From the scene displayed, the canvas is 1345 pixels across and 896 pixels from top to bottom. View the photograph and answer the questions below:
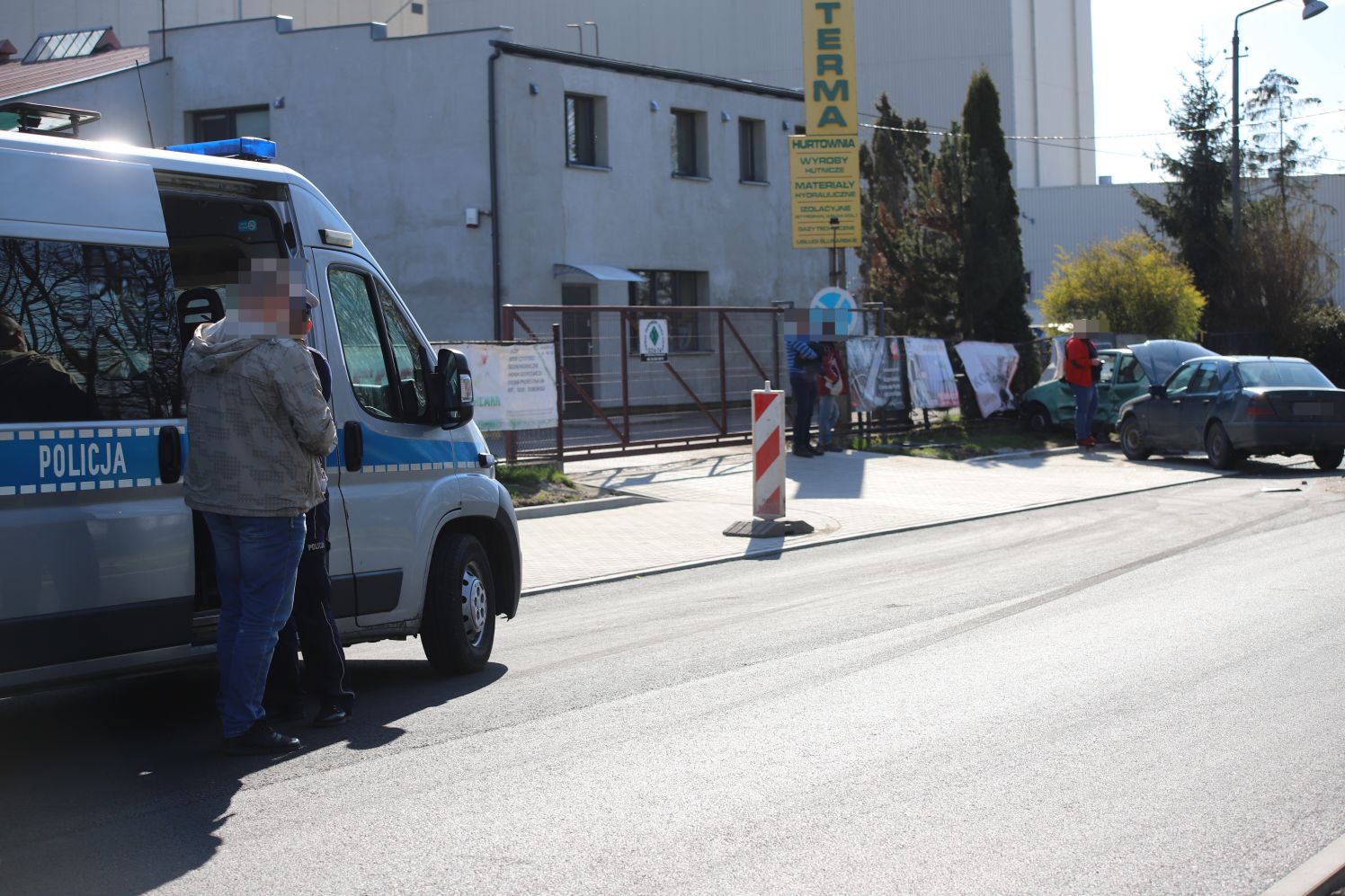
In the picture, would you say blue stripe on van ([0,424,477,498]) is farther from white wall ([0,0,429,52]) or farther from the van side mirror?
white wall ([0,0,429,52])

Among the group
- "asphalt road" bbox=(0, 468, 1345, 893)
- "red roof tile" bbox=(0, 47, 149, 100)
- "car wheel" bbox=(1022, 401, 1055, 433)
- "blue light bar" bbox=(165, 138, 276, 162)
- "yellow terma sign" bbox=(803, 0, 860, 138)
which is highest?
"red roof tile" bbox=(0, 47, 149, 100)

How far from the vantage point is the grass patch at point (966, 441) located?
70.9 ft

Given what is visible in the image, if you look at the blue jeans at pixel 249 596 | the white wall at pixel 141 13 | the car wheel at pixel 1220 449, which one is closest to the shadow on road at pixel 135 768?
the blue jeans at pixel 249 596

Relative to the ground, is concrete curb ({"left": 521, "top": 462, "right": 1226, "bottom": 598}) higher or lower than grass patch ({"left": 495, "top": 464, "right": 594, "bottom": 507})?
lower

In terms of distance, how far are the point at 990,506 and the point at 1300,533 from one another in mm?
3616

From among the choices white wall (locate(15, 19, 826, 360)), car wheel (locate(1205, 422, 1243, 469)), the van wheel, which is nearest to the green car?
car wheel (locate(1205, 422, 1243, 469))

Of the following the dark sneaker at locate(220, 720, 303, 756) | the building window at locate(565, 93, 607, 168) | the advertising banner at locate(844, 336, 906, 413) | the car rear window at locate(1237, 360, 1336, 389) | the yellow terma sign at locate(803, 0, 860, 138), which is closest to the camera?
the dark sneaker at locate(220, 720, 303, 756)

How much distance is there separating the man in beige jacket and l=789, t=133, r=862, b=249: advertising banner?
16950 millimetres

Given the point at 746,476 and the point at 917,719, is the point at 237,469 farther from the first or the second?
the point at 746,476

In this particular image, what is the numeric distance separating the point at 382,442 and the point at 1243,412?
1472 cm

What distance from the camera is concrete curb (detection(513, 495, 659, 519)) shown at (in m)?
15.2

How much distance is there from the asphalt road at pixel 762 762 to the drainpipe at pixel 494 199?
18544mm

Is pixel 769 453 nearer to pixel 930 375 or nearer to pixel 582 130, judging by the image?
pixel 930 375

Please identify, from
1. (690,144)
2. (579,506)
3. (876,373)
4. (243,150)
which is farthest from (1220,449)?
(690,144)
